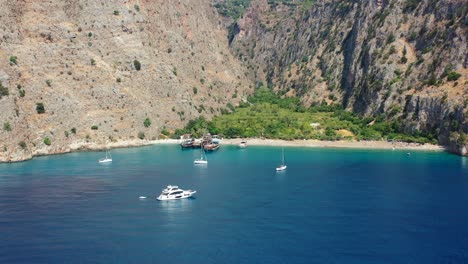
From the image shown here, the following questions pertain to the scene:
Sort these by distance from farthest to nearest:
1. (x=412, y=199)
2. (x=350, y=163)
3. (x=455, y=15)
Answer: (x=455, y=15)
(x=350, y=163)
(x=412, y=199)

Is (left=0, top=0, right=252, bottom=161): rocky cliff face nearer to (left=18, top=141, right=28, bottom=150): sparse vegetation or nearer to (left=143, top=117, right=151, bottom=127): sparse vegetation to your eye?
(left=18, top=141, right=28, bottom=150): sparse vegetation

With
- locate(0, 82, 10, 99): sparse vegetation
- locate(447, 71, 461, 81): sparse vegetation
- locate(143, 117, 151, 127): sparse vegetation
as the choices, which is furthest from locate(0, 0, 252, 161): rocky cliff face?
locate(447, 71, 461, 81): sparse vegetation

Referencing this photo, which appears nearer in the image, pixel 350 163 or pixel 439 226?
pixel 439 226

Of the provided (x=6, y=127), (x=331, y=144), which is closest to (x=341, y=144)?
(x=331, y=144)

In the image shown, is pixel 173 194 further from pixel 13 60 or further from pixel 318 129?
pixel 318 129

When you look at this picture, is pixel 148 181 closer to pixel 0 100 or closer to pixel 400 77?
pixel 0 100

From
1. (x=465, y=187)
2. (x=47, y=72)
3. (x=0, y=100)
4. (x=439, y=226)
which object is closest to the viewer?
(x=439, y=226)

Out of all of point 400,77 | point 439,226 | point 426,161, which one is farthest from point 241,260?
point 400,77
